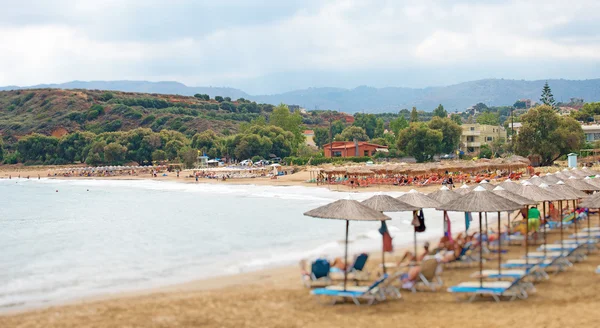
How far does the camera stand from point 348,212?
447 inches

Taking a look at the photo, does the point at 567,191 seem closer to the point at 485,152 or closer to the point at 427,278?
the point at 427,278

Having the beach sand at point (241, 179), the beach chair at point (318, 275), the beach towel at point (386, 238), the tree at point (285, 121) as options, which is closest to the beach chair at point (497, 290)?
the beach chair at point (318, 275)

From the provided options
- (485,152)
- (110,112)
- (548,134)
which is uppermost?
(110,112)

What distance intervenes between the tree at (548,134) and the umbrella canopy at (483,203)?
3801cm

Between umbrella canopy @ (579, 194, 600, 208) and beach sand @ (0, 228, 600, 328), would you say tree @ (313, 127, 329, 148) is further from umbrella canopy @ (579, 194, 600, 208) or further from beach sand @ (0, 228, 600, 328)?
beach sand @ (0, 228, 600, 328)

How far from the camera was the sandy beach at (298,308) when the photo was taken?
29.0 ft

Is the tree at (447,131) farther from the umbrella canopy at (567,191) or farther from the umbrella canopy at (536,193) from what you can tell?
the umbrella canopy at (536,193)

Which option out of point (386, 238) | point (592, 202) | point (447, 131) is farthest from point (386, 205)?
point (447, 131)

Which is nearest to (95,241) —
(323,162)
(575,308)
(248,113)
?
(575,308)

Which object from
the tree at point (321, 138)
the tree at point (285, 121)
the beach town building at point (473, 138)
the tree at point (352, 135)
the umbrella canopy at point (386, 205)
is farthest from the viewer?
the tree at point (321, 138)

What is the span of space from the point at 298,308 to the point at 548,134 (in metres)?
42.3

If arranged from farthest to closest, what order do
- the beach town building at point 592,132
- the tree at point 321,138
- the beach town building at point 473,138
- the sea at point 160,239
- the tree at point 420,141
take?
the tree at point 321,138 → the beach town building at point 473,138 → the beach town building at point 592,132 → the tree at point 420,141 → the sea at point 160,239

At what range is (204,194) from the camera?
1689 inches

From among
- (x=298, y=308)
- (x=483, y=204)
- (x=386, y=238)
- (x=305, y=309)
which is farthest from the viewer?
(x=386, y=238)
